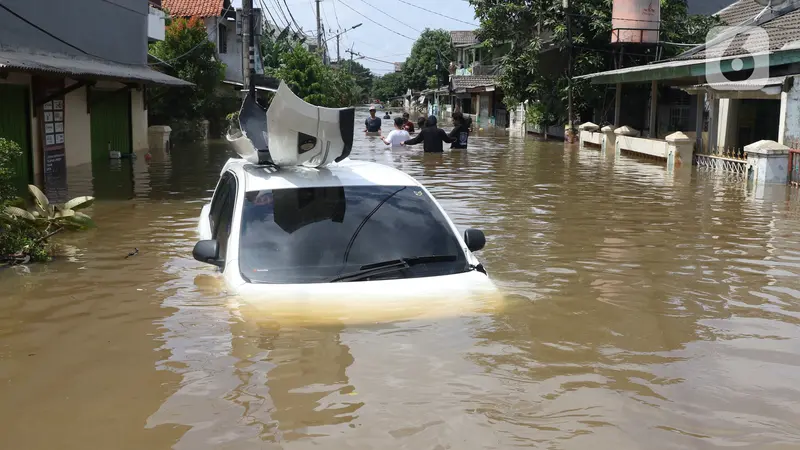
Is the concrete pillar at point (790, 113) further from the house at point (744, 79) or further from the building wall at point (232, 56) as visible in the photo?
the building wall at point (232, 56)

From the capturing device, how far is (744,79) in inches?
835

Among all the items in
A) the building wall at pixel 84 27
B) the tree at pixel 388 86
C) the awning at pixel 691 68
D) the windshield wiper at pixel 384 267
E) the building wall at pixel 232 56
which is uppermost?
the tree at pixel 388 86

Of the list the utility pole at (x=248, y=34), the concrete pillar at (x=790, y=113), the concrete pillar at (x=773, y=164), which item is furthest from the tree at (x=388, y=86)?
Result: the concrete pillar at (x=773, y=164)

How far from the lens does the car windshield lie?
Result: 5.55m

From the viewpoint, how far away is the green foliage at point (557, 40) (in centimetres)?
3434

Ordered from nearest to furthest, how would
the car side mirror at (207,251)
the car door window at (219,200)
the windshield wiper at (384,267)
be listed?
the windshield wiper at (384,267), the car side mirror at (207,251), the car door window at (219,200)

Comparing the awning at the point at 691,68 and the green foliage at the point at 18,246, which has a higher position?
the awning at the point at 691,68

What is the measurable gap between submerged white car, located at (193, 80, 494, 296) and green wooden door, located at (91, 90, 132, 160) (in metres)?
17.4

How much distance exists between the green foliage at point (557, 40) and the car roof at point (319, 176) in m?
29.5

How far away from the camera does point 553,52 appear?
37000 mm

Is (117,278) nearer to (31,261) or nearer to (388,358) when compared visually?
(31,261)

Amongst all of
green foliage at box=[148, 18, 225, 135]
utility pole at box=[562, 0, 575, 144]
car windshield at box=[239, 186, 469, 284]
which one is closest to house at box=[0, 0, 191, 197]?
green foliage at box=[148, 18, 225, 135]

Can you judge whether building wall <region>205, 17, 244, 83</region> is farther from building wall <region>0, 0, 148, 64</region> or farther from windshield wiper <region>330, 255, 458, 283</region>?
windshield wiper <region>330, 255, 458, 283</region>

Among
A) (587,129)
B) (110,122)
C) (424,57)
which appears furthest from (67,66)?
(424,57)
